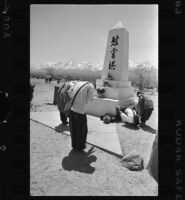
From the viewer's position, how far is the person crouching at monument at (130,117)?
5664mm

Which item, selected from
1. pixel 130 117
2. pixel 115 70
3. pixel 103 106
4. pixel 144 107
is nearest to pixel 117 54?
pixel 115 70

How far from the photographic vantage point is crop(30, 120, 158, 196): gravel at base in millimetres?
2484

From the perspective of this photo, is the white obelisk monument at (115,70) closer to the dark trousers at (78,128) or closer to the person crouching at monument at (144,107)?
the person crouching at monument at (144,107)

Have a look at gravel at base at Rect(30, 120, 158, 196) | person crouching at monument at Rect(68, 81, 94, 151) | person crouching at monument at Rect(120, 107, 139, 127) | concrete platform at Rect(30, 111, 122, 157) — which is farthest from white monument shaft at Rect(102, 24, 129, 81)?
gravel at base at Rect(30, 120, 158, 196)

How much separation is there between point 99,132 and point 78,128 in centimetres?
143

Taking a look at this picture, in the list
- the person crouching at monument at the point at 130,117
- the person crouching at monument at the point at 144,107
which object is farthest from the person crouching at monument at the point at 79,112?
the person crouching at monument at the point at 144,107

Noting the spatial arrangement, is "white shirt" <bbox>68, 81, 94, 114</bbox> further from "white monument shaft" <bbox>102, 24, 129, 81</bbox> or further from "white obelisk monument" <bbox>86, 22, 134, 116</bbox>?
"white monument shaft" <bbox>102, 24, 129, 81</bbox>

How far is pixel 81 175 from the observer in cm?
284
